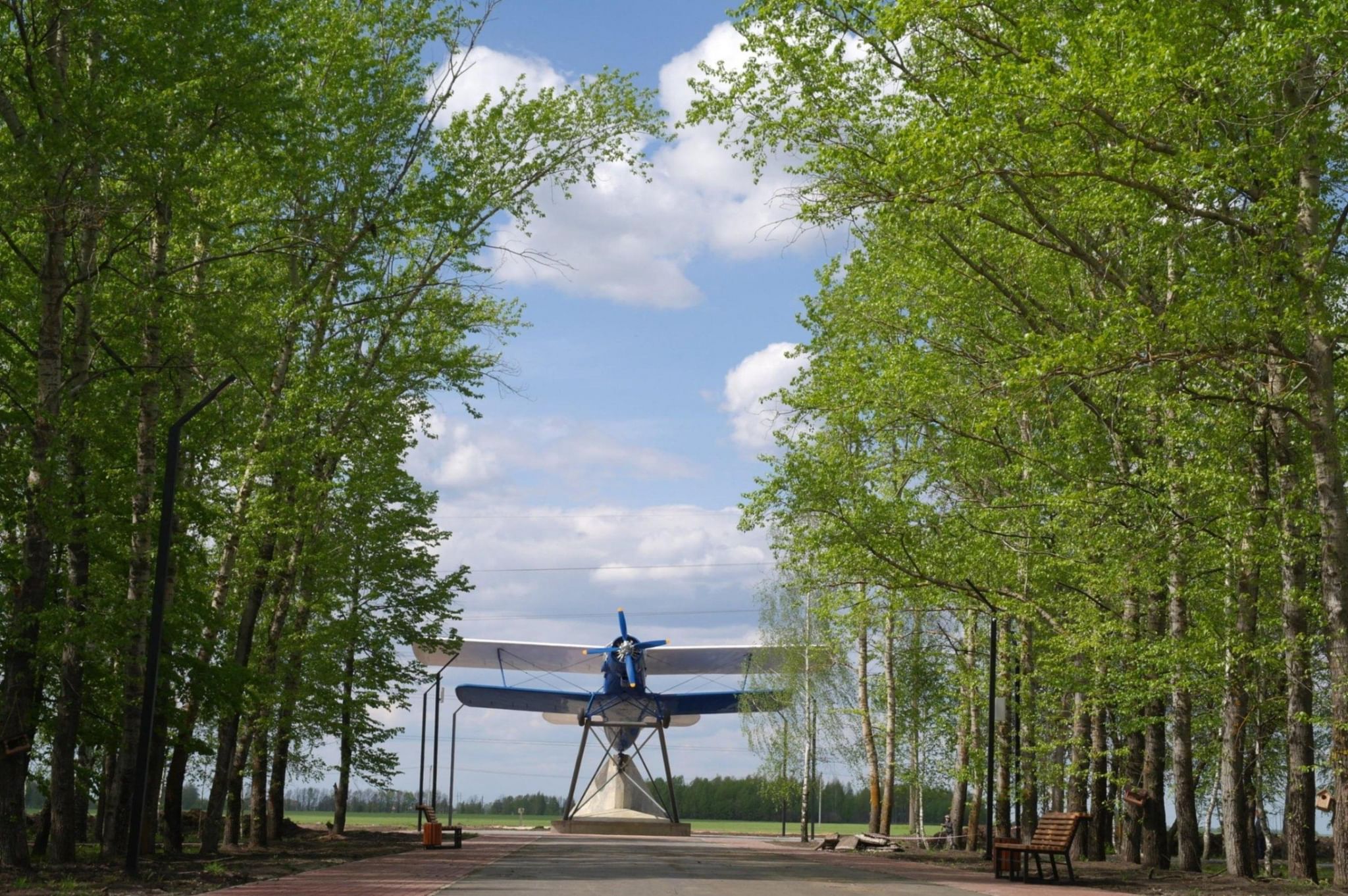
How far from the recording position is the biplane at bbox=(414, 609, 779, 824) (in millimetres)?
51844

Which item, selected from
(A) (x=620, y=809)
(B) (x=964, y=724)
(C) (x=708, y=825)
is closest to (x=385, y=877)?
(B) (x=964, y=724)

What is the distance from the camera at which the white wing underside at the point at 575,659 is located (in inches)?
2378

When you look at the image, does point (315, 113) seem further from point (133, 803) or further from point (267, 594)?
point (267, 594)

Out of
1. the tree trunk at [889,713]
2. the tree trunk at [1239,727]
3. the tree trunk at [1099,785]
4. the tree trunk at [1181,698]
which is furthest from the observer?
the tree trunk at [889,713]

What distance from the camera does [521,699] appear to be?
186 ft

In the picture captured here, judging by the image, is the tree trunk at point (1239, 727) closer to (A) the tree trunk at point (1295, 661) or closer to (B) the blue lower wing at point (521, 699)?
(A) the tree trunk at point (1295, 661)

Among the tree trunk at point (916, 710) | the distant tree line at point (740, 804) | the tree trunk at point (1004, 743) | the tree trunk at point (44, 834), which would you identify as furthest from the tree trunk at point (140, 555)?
the distant tree line at point (740, 804)

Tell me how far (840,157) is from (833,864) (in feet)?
43.6

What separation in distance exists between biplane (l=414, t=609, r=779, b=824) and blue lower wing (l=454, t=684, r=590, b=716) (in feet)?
0.09

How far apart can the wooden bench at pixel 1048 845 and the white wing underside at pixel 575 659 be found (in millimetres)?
39763

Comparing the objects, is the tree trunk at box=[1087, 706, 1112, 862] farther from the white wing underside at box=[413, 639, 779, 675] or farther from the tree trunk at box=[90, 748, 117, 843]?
the white wing underside at box=[413, 639, 779, 675]

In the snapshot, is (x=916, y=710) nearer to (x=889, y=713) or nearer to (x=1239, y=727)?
(x=889, y=713)

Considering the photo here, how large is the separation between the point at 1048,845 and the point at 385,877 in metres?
9.37

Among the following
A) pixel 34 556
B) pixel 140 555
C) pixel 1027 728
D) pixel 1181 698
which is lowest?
pixel 1027 728
